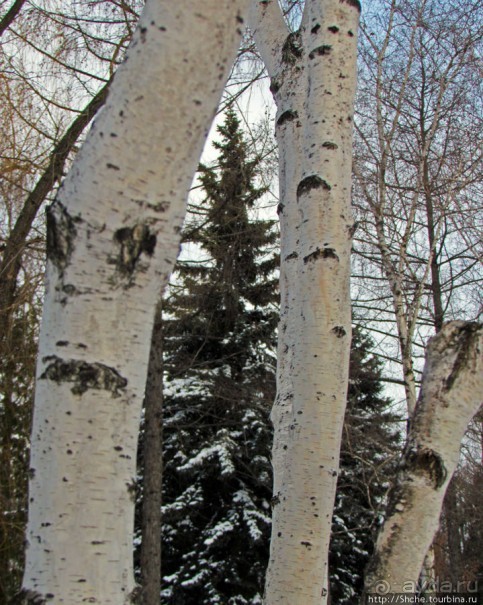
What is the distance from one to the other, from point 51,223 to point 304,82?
2.27 m

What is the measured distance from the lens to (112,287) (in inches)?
44.9

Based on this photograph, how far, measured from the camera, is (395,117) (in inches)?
312

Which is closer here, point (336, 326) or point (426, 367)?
point (426, 367)

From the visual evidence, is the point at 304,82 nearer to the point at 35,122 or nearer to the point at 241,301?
the point at 35,122

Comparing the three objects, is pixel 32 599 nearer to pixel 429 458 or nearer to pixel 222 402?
pixel 429 458


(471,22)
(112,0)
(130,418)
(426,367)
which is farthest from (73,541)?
(471,22)

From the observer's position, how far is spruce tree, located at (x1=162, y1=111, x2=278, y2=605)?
8.05 metres

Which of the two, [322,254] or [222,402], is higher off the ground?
[222,402]

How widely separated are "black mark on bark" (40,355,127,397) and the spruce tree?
248 inches

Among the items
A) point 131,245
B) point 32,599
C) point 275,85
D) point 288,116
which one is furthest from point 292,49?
point 32,599

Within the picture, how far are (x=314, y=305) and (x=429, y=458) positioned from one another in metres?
0.92

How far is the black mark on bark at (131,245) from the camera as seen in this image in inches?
45.0

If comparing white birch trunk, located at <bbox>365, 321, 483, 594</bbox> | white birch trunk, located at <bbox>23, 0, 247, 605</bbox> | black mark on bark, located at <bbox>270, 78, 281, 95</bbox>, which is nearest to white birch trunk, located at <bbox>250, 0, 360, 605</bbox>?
black mark on bark, located at <bbox>270, 78, 281, 95</bbox>

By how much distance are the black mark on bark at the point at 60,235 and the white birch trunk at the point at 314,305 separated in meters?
1.36
